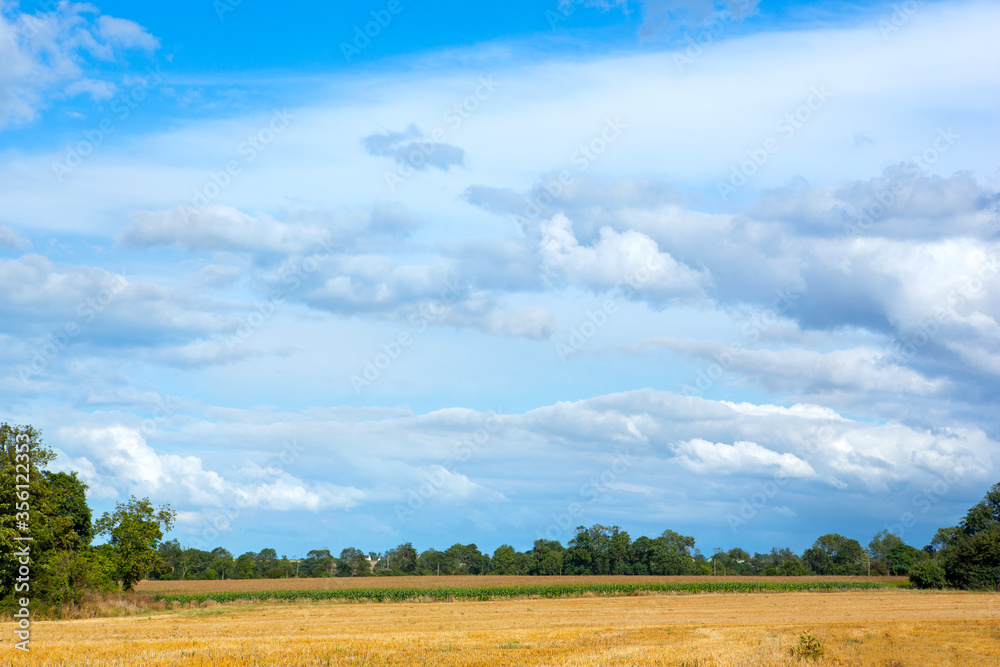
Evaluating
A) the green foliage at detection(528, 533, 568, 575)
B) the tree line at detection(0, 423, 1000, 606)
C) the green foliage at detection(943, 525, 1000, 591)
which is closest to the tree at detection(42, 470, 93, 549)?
the tree line at detection(0, 423, 1000, 606)

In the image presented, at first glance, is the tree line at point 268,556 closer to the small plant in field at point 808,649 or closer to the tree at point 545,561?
the tree at point 545,561

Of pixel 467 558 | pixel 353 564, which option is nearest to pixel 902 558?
pixel 467 558

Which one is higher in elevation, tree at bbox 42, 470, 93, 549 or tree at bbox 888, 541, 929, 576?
tree at bbox 42, 470, 93, 549

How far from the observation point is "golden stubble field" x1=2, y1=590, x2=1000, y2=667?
82.6ft

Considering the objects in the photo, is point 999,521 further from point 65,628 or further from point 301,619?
point 65,628

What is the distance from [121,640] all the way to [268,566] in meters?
130

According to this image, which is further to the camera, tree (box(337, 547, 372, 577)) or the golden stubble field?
tree (box(337, 547, 372, 577))

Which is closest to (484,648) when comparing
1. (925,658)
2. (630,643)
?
(630,643)

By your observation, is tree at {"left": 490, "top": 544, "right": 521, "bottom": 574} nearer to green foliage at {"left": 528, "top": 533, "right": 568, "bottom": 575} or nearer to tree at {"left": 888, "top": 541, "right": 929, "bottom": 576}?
green foliage at {"left": 528, "top": 533, "right": 568, "bottom": 575}

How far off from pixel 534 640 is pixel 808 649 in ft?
34.3

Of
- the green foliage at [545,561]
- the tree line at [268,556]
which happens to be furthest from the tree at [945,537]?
the green foliage at [545,561]

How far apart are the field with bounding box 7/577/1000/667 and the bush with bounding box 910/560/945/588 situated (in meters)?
45.2

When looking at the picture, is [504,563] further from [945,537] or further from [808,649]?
[808,649]

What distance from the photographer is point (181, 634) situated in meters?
34.9
